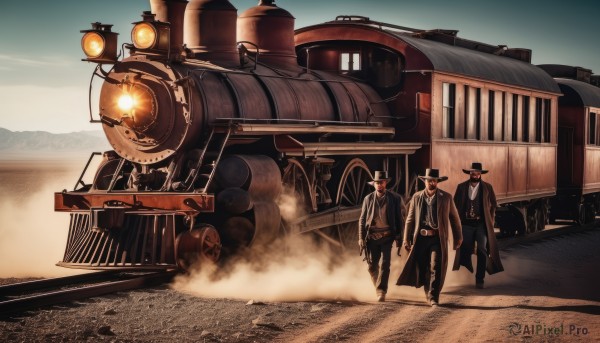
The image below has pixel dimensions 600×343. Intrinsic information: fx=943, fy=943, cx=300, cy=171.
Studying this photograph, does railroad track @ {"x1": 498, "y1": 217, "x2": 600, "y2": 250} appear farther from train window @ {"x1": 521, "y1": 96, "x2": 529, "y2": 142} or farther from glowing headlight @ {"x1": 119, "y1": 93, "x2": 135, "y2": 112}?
glowing headlight @ {"x1": 119, "y1": 93, "x2": 135, "y2": 112}

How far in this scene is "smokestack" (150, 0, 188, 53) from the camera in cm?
1151

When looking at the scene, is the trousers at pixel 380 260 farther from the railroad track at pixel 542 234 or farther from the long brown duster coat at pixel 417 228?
the railroad track at pixel 542 234

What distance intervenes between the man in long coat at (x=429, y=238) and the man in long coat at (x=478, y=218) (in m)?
1.31

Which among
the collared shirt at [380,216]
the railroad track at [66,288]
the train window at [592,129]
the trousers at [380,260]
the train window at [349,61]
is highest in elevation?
the train window at [349,61]

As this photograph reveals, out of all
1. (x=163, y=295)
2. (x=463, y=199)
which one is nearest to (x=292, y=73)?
(x=463, y=199)

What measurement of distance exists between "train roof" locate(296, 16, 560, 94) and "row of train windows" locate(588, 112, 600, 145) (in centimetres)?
337

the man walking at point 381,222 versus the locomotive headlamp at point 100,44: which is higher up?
the locomotive headlamp at point 100,44

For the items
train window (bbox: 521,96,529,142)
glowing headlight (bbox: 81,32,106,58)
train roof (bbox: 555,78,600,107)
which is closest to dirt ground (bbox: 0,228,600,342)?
glowing headlight (bbox: 81,32,106,58)

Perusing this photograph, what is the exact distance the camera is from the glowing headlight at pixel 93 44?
1124 cm

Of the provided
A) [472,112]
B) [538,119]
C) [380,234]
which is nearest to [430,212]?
[380,234]

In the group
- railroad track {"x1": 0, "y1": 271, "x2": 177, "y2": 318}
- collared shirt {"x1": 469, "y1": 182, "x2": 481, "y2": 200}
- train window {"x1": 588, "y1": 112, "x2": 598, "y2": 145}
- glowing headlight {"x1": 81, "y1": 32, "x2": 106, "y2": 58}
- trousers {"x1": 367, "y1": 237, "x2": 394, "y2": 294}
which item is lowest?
railroad track {"x1": 0, "y1": 271, "x2": 177, "y2": 318}

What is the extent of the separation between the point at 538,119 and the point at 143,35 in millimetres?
10418

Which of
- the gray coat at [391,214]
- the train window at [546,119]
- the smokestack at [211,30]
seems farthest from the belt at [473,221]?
the train window at [546,119]

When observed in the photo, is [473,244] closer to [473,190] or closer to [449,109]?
[473,190]
